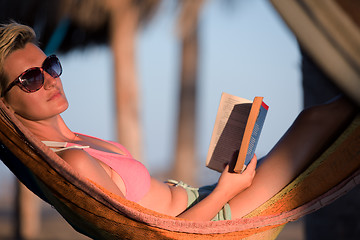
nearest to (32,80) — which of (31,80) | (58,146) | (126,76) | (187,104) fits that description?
(31,80)

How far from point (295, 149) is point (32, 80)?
992 mm

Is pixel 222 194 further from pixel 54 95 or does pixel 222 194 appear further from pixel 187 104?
pixel 187 104

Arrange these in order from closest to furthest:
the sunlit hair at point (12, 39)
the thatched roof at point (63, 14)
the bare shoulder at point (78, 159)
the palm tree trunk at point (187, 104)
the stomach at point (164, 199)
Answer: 1. the bare shoulder at point (78, 159)
2. the sunlit hair at point (12, 39)
3. the stomach at point (164, 199)
4. the thatched roof at point (63, 14)
5. the palm tree trunk at point (187, 104)

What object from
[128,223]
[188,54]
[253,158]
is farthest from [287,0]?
[188,54]

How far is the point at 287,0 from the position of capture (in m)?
1.69

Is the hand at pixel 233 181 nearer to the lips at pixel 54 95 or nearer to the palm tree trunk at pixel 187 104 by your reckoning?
the lips at pixel 54 95

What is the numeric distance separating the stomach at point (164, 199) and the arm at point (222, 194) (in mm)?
129

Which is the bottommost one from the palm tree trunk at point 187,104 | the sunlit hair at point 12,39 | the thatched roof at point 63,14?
the palm tree trunk at point 187,104

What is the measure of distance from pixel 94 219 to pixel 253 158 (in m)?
0.63

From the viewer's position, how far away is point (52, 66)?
1.87 metres

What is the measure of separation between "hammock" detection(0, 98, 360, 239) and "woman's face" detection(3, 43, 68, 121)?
61mm

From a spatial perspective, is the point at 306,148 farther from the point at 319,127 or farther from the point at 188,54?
the point at 188,54

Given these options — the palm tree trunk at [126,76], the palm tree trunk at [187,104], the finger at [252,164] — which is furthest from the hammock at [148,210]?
the palm tree trunk at [187,104]

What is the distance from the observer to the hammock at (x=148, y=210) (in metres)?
1.69
